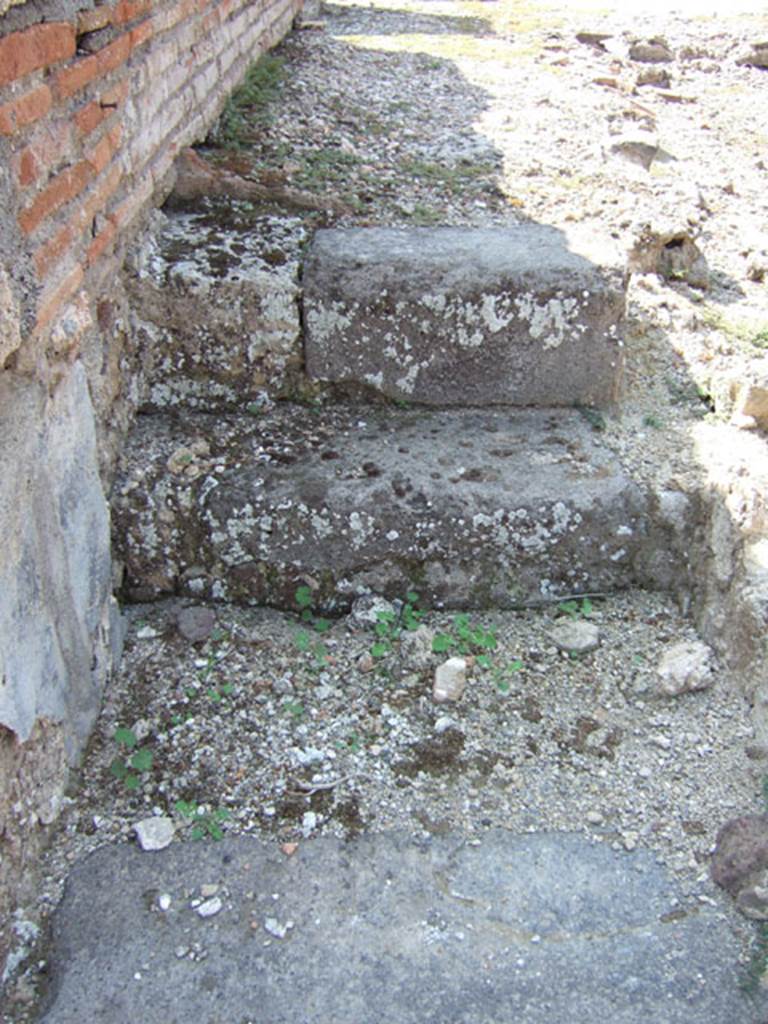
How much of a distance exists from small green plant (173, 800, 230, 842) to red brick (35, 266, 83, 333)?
1.14 metres

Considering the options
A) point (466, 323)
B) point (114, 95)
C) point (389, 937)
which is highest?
point (114, 95)

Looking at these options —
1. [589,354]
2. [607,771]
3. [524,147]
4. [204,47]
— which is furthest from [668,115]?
[607,771]

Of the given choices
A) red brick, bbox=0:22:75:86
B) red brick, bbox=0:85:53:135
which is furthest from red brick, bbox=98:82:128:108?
red brick, bbox=0:85:53:135

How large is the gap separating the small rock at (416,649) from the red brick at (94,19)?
5.79 feet

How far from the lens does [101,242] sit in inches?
96.7

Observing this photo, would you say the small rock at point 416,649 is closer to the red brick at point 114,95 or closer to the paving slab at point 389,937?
the paving slab at point 389,937

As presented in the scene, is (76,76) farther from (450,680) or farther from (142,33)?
(450,680)

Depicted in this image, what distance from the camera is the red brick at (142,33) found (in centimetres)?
269

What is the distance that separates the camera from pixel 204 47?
3.82m

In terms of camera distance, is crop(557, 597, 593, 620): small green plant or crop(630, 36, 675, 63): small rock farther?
crop(630, 36, 675, 63): small rock

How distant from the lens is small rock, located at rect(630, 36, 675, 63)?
730 centimetres

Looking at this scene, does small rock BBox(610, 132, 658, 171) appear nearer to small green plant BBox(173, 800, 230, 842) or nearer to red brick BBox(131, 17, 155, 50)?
red brick BBox(131, 17, 155, 50)

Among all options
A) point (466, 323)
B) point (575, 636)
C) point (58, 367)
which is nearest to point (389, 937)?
point (575, 636)

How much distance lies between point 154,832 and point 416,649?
32.9 inches
